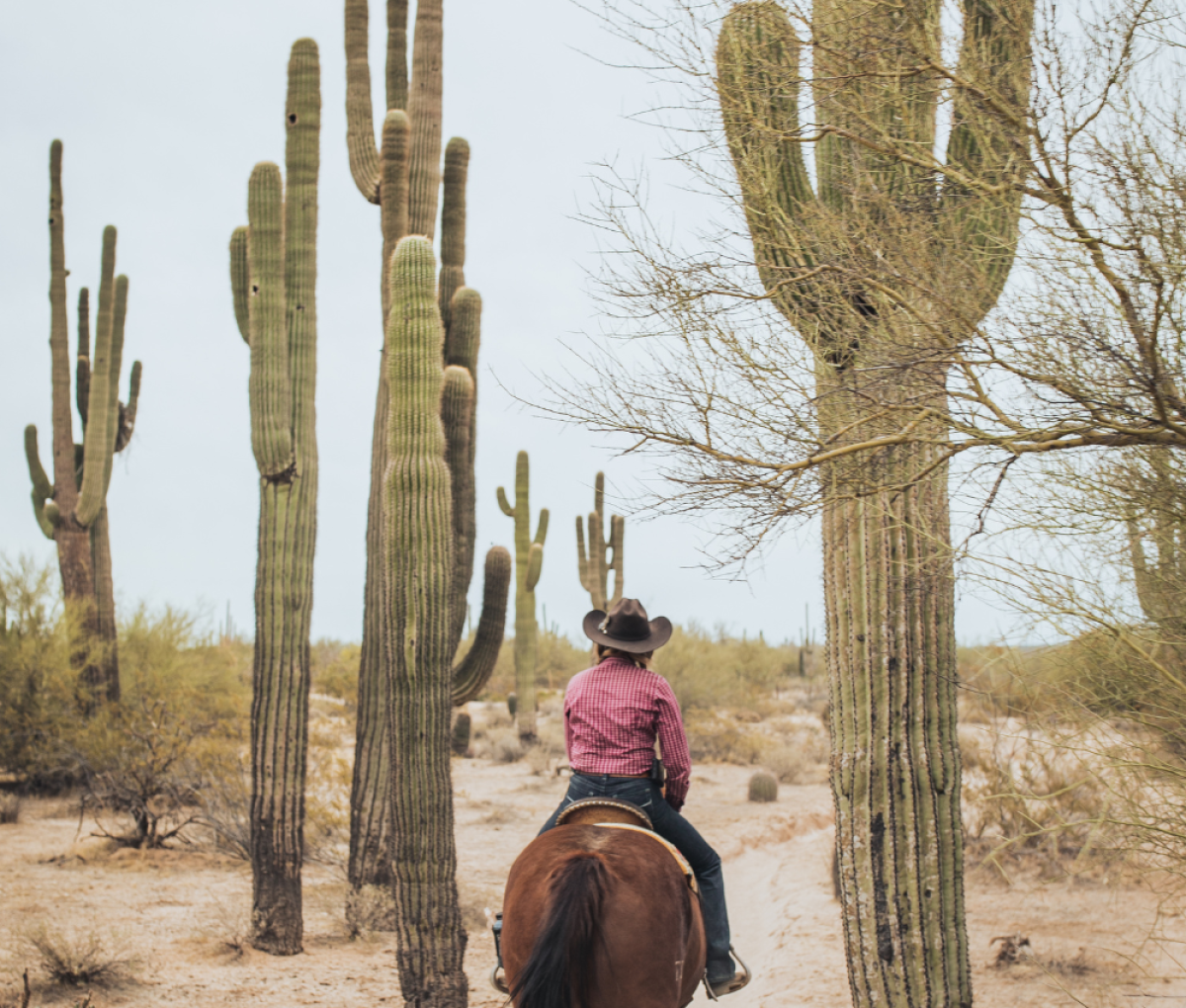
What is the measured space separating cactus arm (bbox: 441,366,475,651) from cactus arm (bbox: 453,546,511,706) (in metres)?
1.31

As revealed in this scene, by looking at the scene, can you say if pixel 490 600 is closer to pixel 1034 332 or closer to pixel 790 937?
pixel 790 937

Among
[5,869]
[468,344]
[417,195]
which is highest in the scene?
[417,195]

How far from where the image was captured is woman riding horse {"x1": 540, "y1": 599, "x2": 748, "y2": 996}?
4.79 meters

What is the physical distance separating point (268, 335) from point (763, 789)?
12.4 meters

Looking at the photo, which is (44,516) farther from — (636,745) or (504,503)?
(636,745)

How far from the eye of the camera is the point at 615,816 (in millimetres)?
4629

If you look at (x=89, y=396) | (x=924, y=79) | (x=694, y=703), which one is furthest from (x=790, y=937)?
(x=694, y=703)

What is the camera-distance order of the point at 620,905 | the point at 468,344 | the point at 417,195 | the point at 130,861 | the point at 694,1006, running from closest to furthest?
1. the point at 620,905
2. the point at 694,1006
3. the point at 417,195
4. the point at 468,344
5. the point at 130,861

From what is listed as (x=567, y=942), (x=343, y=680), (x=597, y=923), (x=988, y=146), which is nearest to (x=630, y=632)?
(x=597, y=923)

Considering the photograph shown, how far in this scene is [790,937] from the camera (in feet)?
33.2

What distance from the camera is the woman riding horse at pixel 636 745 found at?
189 inches

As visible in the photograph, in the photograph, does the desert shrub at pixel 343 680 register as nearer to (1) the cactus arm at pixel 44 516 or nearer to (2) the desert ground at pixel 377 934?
(1) the cactus arm at pixel 44 516

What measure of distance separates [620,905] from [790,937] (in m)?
6.92

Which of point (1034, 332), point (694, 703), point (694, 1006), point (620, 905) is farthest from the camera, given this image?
point (694, 703)
